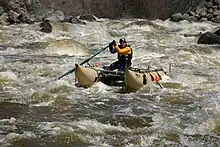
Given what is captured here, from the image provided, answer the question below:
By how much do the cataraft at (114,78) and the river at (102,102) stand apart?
0.53 ft

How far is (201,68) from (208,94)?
3.62m

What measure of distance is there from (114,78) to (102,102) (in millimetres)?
1486

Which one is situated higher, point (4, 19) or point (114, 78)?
point (4, 19)

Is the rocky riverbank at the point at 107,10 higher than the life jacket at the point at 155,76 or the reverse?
higher

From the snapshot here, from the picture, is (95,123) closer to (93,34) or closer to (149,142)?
(149,142)

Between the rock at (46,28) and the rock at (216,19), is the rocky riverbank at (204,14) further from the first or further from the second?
the rock at (46,28)

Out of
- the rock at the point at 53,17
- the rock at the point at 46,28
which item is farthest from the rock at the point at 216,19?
the rock at the point at 46,28

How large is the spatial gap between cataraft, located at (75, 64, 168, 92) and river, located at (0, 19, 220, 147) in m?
0.16

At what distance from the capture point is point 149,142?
7.16 metres

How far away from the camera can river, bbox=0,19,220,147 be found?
737cm

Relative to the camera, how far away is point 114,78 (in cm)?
1138

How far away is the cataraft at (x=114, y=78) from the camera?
10.9 meters

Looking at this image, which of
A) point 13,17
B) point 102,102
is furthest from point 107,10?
point 102,102

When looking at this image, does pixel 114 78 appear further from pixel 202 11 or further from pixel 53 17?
pixel 202 11
